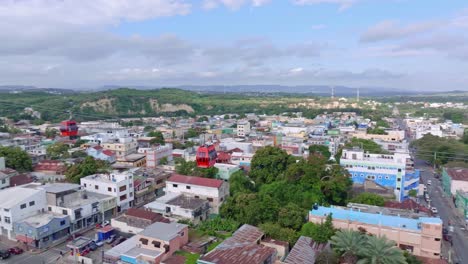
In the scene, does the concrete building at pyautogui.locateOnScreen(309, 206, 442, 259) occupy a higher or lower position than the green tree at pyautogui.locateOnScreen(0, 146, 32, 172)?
lower

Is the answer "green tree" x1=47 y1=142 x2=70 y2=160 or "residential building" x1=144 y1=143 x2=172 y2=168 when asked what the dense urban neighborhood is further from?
"green tree" x1=47 y1=142 x2=70 y2=160

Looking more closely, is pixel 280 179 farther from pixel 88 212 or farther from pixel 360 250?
pixel 88 212

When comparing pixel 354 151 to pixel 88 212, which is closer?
pixel 88 212

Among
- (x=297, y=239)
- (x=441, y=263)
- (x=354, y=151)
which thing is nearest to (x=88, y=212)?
(x=297, y=239)

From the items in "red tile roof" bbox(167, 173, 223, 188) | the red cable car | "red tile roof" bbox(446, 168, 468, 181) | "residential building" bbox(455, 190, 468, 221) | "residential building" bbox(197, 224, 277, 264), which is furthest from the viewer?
the red cable car

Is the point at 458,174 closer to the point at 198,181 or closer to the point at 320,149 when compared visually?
the point at 320,149

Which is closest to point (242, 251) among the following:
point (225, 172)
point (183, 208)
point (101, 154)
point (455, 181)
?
point (183, 208)

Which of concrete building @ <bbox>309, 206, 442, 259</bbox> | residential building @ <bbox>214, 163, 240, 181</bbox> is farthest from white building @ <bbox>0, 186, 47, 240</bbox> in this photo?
concrete building @ <bbox>309, 206, 442, 259</bbox>
